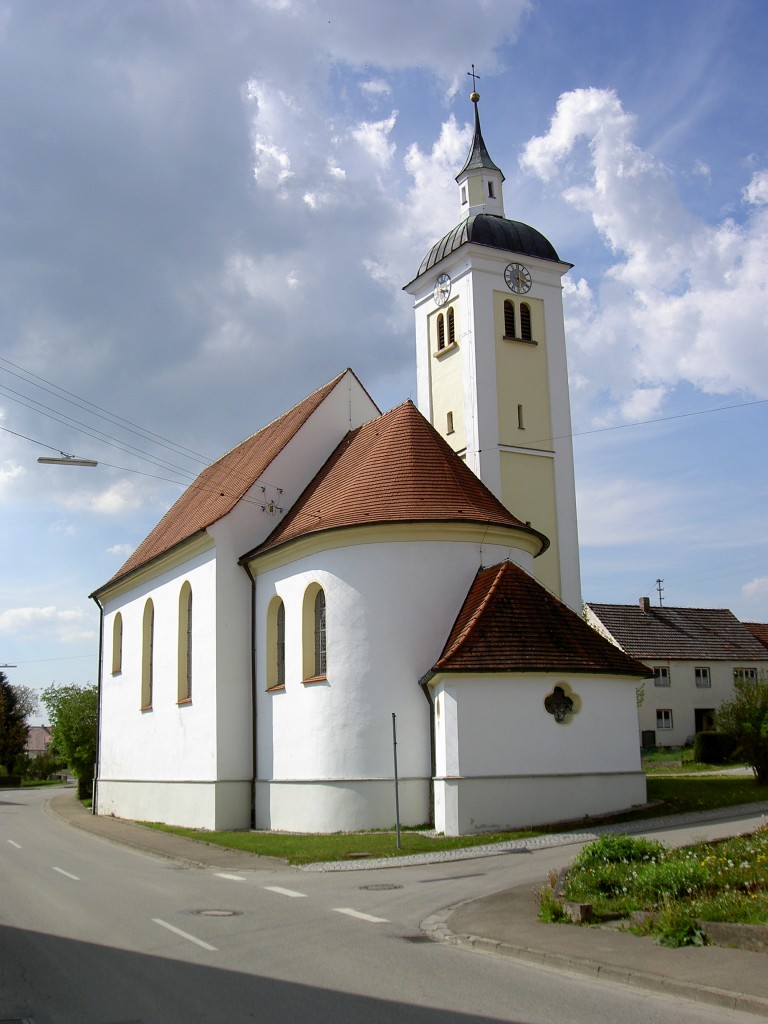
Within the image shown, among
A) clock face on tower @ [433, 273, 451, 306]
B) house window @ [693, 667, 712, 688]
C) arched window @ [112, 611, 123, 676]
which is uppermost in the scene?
clock face on tower @ [433, 273, 451, 306]

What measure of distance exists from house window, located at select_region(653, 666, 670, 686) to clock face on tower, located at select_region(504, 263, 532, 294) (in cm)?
2515

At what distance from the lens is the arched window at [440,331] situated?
3959 cm

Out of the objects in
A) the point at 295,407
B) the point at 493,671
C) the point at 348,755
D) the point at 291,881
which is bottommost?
the point at 291,881

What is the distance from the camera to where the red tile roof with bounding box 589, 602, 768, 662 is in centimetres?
5525

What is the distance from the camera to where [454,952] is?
988cm

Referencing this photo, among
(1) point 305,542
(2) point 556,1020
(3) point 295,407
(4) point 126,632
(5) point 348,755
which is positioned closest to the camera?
(2) point 556,1020

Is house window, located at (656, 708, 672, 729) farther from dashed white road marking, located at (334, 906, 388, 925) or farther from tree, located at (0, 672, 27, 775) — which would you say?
tree, located at (0, 672, 27, 775)

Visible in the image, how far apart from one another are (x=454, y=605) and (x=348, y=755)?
410cm

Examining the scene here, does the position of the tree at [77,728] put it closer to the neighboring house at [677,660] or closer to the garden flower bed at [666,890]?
the neighboring house at [677,660]

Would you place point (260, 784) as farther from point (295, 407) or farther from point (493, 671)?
point (295, 407)

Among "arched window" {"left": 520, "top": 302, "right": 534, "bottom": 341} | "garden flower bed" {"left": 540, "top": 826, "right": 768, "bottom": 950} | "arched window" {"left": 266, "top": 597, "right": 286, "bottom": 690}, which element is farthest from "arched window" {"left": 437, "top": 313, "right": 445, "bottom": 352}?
"garden flower bed" {"left": 540, "top": 826, "right": 768, "bottom": 950}

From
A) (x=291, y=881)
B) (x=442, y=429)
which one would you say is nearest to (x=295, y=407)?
(x=442, y=429)

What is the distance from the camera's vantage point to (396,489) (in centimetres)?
2378

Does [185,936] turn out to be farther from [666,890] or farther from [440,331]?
[440,331]
